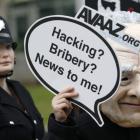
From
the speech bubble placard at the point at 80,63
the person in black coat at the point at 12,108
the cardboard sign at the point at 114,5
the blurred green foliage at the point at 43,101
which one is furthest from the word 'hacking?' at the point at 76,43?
the blurred green foliage at the point at 43,101

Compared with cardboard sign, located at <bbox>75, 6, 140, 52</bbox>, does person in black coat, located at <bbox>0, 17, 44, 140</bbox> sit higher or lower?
lower

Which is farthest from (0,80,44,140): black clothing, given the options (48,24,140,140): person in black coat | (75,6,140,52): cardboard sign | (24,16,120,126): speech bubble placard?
(75,6,140,52): cardboard sign

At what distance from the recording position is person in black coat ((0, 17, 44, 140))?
5004 millimetres

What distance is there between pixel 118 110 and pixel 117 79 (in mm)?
229

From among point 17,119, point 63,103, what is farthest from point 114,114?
point 17,119

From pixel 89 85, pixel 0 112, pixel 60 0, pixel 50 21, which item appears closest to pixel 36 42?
pixel 50 21

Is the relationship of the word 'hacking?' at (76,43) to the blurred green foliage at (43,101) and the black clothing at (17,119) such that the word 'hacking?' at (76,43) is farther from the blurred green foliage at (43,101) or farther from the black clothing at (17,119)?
the blurred green foliage at (43,101)

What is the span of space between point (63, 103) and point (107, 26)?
15.4 inches

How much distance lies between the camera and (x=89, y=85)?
3.29 m

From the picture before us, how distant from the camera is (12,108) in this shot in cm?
505

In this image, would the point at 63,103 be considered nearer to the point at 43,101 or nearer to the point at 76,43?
the point at 76,43

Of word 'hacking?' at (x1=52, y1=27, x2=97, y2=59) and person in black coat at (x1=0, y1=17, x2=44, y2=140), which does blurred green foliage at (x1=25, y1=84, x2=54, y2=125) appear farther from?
word 'hacking?' at (x1=52, y1=27, x2=97, y2=59)

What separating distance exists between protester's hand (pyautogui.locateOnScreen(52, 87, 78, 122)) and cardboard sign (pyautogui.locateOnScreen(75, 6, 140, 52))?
29cm

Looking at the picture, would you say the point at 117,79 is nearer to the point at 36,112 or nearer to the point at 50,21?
the point at 50,21
